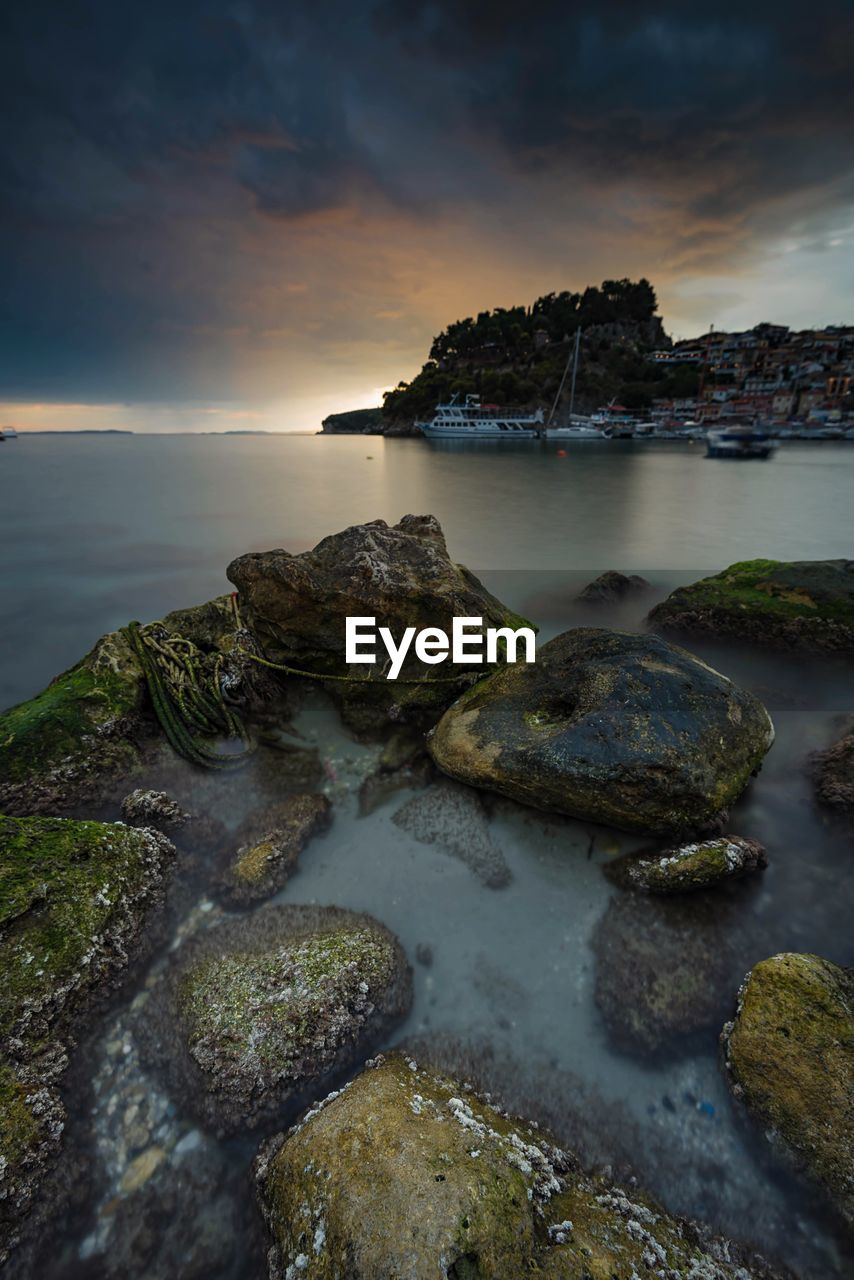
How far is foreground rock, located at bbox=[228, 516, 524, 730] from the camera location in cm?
645

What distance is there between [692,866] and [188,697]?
18.5 ft

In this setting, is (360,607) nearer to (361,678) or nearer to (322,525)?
(361,678)

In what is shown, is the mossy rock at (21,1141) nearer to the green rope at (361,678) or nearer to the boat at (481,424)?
the green rope at (361,678)

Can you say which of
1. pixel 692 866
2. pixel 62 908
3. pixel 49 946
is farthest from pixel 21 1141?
pixel 692 866

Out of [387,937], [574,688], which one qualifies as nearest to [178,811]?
[387,937]

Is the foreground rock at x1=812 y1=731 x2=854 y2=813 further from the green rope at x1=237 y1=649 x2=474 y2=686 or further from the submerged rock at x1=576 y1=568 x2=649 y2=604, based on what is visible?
the submerged rock at x1=576 y1=568 x2=649 y2=604

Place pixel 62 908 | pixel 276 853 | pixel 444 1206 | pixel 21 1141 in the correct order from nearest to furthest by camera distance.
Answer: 1. pixel 444 1206
2. pixel 21 1141
3. pixel 62 908
4. pixel 276 853

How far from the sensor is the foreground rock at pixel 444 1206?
1.99m

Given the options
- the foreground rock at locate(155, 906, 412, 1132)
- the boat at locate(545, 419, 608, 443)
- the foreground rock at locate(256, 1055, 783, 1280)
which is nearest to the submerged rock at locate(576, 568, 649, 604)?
the foreground rock at locate(155, 906, 412, 1132)

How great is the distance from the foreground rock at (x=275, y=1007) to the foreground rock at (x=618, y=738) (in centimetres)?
187

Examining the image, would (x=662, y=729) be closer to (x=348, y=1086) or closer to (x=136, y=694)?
(x=348, y=1086)

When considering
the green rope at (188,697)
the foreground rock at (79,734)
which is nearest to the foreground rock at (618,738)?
the green rope at (188,697)

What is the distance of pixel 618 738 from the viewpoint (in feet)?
14.6

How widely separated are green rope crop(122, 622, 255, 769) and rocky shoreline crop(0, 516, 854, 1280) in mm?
93
